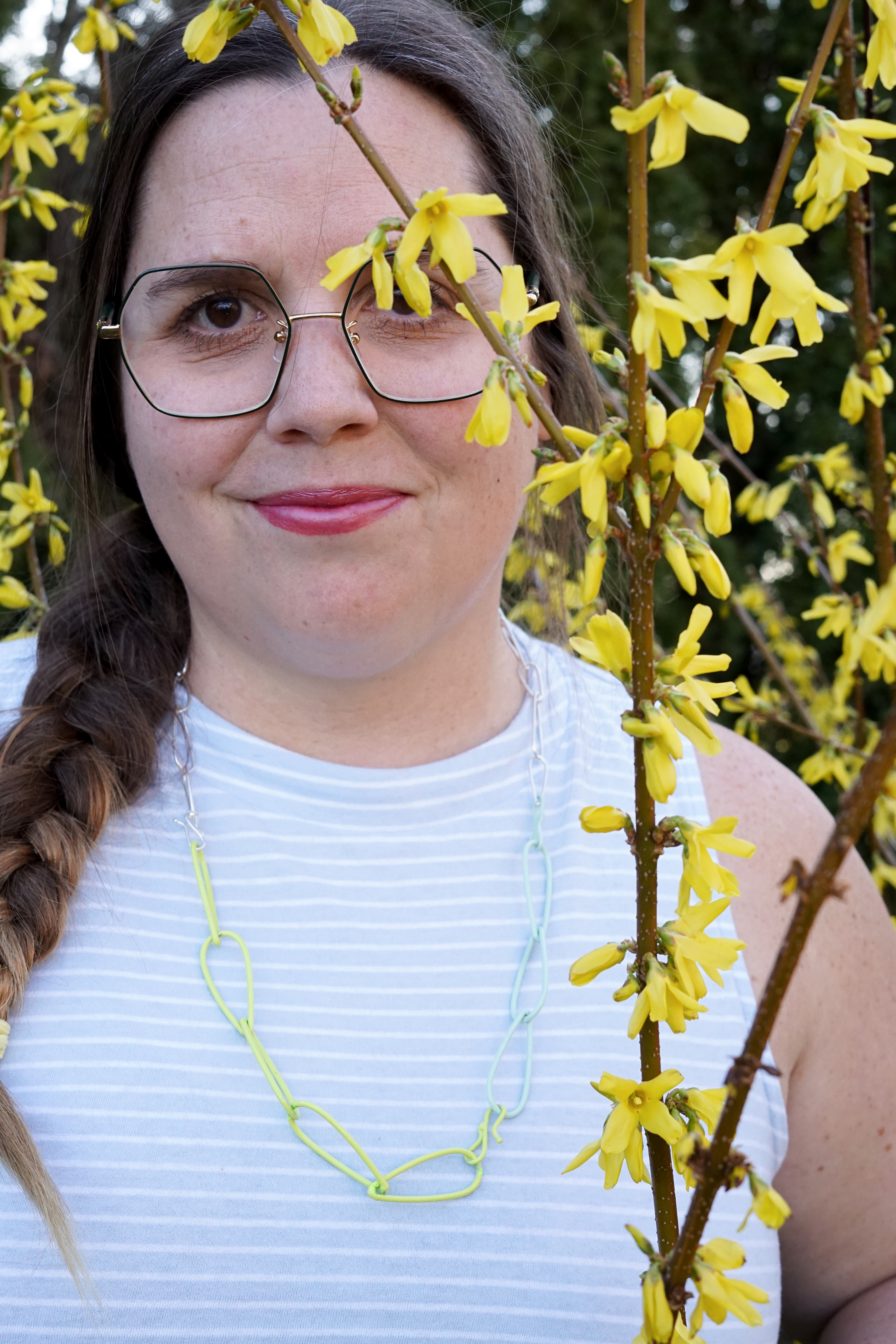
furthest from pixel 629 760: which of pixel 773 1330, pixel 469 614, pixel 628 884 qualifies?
pixel 773 1330

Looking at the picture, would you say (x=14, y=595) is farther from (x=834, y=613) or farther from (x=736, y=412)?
(x=736, y=412)

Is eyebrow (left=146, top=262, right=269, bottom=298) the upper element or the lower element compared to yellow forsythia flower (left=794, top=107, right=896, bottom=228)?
lower

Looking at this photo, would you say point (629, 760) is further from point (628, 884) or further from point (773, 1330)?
point (773, 1330)

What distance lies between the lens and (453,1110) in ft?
4.01

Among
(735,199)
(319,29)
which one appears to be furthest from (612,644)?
(735,199)

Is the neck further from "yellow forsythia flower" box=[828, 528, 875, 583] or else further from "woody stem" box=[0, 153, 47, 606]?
"yellow forsythia flower" box=[828, 528, 875, 583]

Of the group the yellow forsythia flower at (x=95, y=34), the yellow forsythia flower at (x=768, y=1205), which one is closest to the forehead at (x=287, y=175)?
the yellow forsythia flower at (x=95, y=34)

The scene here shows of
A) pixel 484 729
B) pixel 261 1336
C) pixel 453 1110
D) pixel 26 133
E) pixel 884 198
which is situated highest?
pixel 26 133

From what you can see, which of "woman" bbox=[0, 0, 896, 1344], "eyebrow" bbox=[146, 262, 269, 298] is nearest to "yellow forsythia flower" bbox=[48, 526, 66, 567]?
"woman" bbox=[0, 0, 896, 1344]

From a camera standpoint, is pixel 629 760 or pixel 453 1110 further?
pixel 629 760

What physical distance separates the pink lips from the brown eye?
189mm

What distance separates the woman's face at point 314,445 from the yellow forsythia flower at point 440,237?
1.60 ft

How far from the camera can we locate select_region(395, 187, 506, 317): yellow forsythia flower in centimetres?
59

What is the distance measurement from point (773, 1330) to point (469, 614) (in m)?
0.87
